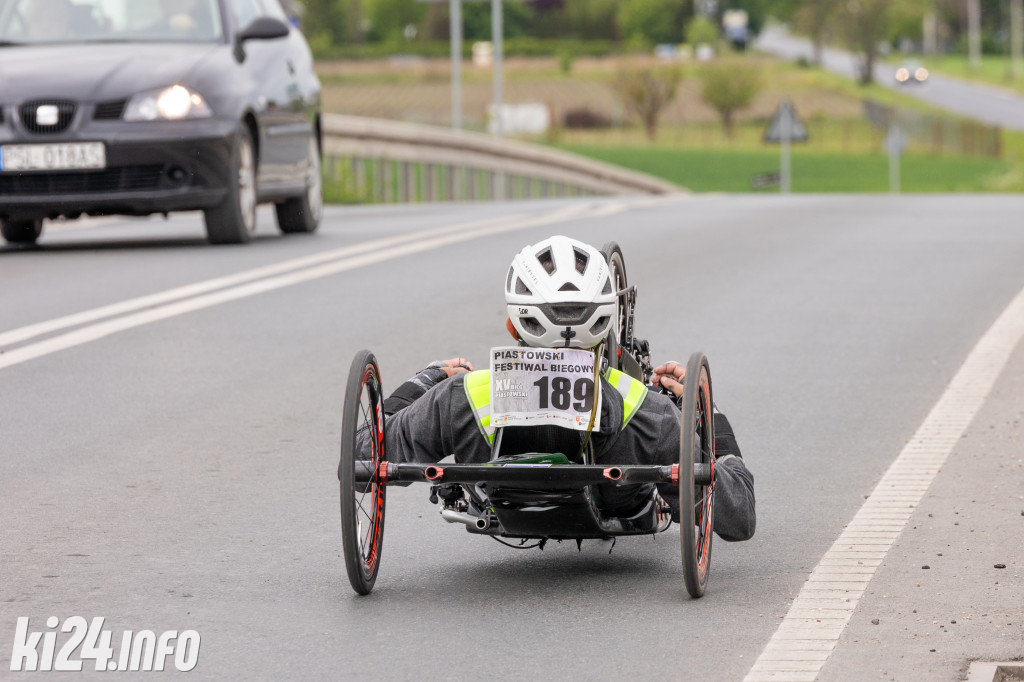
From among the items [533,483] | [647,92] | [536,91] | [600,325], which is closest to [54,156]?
[600,325]

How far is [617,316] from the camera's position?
19.7 ft

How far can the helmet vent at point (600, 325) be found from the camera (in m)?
5.48

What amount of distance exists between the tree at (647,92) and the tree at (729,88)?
4181mm

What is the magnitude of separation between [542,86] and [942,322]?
11390 centimetres

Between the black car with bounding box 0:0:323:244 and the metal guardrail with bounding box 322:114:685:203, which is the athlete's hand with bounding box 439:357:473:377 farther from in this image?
the metal guardrail with bounding box 322:114:685:203

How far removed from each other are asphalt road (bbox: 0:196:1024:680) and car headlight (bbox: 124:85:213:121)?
40.4 inches

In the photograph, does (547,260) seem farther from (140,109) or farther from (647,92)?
(647,92)

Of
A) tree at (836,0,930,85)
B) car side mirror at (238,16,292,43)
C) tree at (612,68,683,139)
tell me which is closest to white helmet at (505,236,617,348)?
car side mirror at (238,16,292,43)

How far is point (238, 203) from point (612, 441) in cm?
946

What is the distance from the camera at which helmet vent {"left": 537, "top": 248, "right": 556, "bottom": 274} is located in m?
5.51

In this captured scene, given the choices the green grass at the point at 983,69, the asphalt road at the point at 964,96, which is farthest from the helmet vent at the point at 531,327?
the green grass at the point at 983,69

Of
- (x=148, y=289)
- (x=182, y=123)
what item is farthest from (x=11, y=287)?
(x=182, y=123)

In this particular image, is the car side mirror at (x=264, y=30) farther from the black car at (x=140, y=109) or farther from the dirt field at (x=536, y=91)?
the dirt field at (x=536, y=91)

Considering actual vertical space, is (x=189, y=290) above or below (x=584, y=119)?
above
